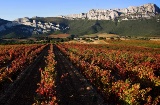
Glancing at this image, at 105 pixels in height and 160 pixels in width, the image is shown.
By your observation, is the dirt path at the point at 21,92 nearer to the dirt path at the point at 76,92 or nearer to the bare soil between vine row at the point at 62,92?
the bare soil between vine row at the point at 62,92

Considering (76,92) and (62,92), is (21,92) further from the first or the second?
(76,92)

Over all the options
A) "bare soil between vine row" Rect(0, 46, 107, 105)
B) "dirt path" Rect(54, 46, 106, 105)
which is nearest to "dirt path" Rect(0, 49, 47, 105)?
"bare soil between vine row" Rect(0, 46, 107, 105)

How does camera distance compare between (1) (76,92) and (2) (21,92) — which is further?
(1) (76,92)

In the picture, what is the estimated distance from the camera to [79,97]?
22297 millimetres

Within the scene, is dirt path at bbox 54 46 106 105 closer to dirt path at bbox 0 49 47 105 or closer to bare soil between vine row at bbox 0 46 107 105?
bare soil between vine row at bbox 0 46 107 105

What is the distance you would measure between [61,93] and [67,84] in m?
3.81

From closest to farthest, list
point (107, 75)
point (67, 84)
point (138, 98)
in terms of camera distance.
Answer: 1. point (138, 98)
2. point (107, 75)
3. point (67, 84)

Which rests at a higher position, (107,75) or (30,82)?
(107,75)

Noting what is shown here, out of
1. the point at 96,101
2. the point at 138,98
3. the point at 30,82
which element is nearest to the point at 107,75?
the point at 96,101


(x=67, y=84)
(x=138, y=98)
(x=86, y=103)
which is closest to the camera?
(x=138, y=98)

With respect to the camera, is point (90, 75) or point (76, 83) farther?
point (76, 83)

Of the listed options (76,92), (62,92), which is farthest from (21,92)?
(76,92)

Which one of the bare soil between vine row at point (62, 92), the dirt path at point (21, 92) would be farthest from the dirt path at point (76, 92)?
the dirt path at point (21, 92)

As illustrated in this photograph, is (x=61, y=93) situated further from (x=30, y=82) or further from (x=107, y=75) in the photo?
(x=30, y=82)
